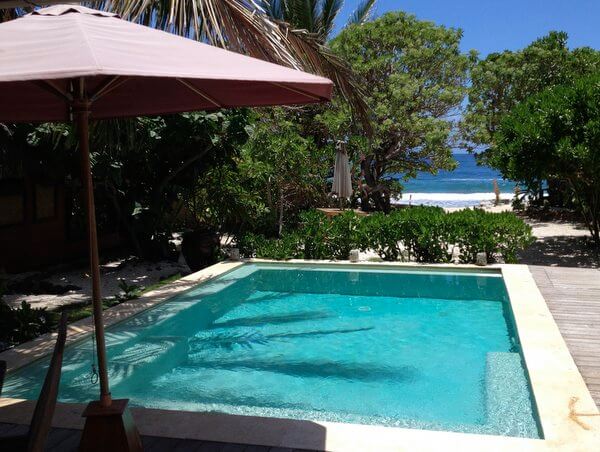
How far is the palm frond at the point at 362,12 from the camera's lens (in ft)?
83.9

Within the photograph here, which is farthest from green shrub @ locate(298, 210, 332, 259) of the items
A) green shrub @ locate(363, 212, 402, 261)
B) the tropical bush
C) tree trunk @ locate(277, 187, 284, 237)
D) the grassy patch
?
the grassy patch

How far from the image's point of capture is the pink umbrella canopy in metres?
2.50

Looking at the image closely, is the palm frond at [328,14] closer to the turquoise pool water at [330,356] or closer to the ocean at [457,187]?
the turquoise pool water at [330,356]

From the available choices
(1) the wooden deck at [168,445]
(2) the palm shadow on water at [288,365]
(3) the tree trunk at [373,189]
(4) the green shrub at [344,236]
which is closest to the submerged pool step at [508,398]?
(2) the palm shadow on water at [288,365]

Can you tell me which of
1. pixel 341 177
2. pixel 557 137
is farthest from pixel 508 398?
pixel 341 177

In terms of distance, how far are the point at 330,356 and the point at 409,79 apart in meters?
17.0

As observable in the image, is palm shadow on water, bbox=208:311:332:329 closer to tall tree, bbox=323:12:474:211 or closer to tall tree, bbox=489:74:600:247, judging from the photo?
tall tree, bbox=489:74:600:247

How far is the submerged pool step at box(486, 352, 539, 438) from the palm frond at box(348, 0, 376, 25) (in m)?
21.4

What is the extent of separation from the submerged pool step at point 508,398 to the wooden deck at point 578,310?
1.79 feet

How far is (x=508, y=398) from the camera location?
543 cm

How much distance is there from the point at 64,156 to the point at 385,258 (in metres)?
6.72

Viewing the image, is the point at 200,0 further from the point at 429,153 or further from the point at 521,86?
the point at 521,86

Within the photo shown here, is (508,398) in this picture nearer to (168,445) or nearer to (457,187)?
(168,445)

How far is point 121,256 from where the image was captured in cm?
1375
